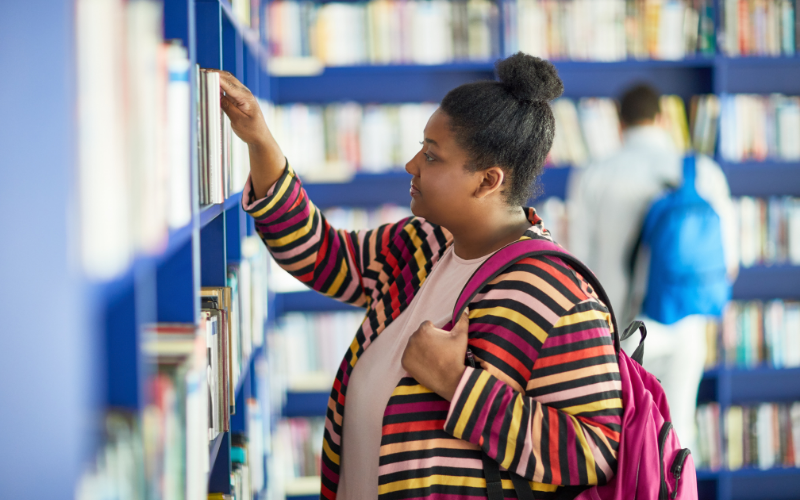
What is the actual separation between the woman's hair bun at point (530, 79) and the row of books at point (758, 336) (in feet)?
7.27

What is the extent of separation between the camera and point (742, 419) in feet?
9.97

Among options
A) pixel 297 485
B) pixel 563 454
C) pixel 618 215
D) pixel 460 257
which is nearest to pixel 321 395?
pixel 297 485

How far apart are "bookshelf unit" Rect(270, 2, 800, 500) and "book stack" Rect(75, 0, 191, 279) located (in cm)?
238

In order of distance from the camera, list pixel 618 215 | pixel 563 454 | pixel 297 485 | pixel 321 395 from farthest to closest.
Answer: pixel 321 395 → pixel 297 485 → pixel 618 215 → pixel 563 454

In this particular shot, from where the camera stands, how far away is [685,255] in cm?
234

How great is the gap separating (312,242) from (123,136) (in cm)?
94

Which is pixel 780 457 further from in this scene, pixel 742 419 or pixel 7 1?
pixel 7 1

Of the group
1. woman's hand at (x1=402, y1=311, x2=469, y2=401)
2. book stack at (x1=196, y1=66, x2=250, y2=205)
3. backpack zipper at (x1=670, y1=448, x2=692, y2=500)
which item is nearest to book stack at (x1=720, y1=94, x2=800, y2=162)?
backpack zipper at (x1=670, y1=448, x2=692, y2=500)

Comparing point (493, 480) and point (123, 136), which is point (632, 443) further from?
point (123, 136)

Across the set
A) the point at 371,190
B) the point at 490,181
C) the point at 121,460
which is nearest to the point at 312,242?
the point at 490,181

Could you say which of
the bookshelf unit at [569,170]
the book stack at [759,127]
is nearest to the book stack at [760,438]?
the bookshelf unit at [569,170]

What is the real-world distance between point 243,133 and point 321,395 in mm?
2116

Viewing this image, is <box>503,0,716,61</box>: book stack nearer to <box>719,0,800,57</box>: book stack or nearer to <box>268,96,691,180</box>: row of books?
<box>719,0,800,57</box>: book stack

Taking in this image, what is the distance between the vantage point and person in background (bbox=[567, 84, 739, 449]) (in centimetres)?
246
